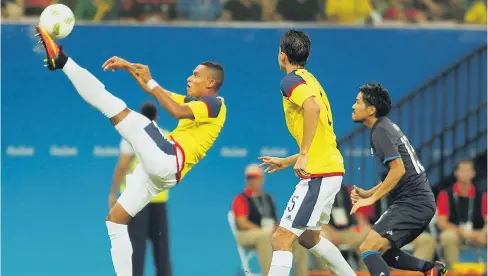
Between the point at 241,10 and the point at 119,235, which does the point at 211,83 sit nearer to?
the point at 119,235

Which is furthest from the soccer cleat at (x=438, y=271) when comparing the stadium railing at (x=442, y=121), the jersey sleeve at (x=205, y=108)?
the stadium railing at (x=442, y=121)

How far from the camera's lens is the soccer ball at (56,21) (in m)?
10.4

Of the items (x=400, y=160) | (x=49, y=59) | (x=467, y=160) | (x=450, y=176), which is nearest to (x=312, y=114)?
(x=400, y=160)

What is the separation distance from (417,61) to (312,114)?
7.53m

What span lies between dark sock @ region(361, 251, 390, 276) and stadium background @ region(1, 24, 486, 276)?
6114 millimetres

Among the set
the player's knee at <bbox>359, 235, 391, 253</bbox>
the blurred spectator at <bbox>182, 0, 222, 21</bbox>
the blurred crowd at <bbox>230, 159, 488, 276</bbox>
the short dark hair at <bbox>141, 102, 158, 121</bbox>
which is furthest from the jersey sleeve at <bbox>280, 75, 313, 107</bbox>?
the blurred spectator at <bbox>182, 0, 222, 21</bbox>

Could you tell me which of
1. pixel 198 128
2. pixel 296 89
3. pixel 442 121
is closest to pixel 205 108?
pixel 198 128

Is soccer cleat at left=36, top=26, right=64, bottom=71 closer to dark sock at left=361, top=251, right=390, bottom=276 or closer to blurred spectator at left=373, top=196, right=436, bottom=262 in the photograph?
dark sock at left=361, top=251, right=390, bottom=276

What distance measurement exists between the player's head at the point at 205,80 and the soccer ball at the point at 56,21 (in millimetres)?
1170

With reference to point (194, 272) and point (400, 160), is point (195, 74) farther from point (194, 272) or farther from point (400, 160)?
point (194, 272)

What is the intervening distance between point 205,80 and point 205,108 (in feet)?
1.46

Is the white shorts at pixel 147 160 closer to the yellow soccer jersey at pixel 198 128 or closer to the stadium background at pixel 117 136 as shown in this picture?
the yellow soccer jersey at pixel 198 128

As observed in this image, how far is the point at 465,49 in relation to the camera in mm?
16984

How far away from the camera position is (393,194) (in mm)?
10906
